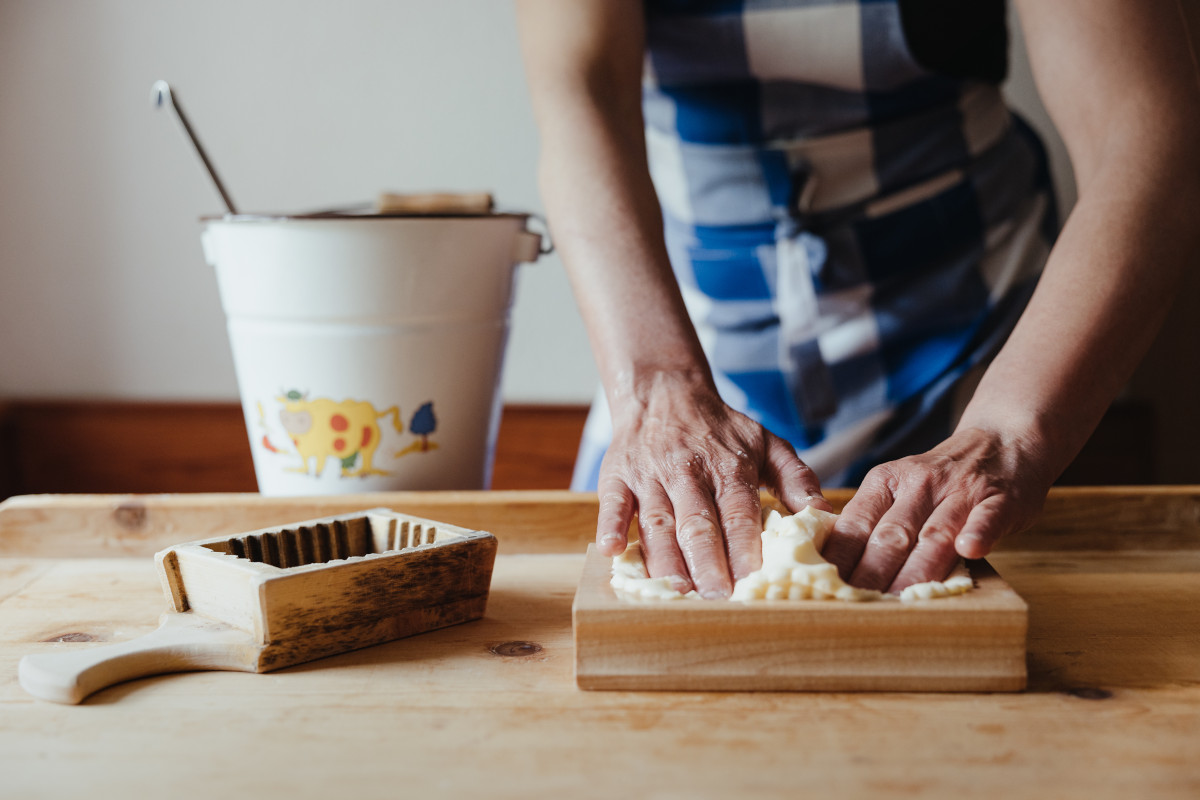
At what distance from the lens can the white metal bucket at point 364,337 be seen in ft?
2.68

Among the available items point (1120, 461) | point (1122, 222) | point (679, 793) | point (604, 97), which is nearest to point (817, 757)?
point (679, 793)

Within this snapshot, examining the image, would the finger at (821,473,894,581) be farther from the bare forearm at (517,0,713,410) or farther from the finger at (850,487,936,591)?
the bare forearm at (517,0,713,410)

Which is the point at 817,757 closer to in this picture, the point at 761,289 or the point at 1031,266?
the point at 761,289

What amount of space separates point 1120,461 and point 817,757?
1398 mm

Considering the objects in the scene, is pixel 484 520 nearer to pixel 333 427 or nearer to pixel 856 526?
pixel 333 427

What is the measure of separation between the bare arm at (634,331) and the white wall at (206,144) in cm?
72

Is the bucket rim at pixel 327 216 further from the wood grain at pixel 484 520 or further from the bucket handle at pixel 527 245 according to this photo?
the wood grain at pixel 484 520

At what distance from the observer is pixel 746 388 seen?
1.03 m

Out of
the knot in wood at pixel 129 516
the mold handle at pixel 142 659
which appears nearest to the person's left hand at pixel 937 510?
the mold handle at pixel 142 659

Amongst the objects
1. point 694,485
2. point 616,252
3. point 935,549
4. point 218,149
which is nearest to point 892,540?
point 935,549

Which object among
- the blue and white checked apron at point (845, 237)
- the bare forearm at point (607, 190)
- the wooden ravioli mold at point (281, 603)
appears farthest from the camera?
the blue and white checked apron at point (845, 237)

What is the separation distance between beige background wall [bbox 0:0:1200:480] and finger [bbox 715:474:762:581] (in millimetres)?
1056

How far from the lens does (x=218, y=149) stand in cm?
160

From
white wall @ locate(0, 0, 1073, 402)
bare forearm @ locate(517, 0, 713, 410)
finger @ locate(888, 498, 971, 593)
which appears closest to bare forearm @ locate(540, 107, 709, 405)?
bare forearm @ locate(517, 0, 713, 410)
